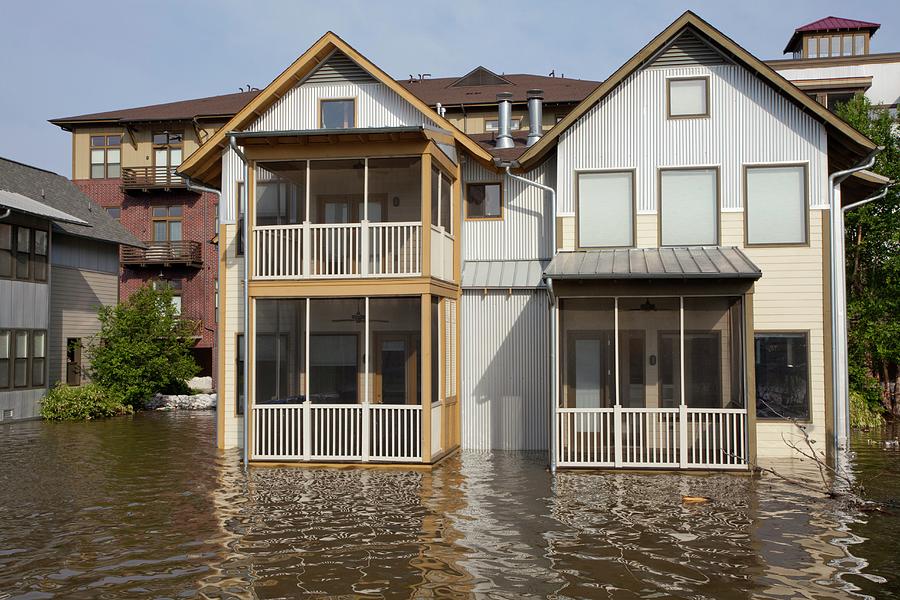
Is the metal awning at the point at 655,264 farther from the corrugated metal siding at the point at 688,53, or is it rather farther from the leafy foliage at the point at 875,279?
the leafy foliage at the point at 875,279

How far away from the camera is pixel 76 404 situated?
29.3 meters

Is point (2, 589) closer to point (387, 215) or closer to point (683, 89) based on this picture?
point (387, 215)

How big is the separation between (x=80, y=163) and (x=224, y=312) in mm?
29766

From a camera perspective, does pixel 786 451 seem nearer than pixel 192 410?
Yes

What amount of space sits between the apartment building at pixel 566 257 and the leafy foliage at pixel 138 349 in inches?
502

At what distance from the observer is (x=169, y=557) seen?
10.8 metres

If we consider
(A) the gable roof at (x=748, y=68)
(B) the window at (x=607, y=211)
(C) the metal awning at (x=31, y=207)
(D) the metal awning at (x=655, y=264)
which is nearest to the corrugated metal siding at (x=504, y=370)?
(B) the window at (x=607, y=211)

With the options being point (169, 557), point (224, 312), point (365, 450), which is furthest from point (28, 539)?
point (224, 312)

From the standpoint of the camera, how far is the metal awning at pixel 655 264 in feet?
54.0

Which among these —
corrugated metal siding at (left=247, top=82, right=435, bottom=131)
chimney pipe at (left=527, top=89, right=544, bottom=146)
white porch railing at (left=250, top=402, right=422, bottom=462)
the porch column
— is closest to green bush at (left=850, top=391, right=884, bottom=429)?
chimney pipe at (left=527, top=89, right=544, bottom=146)

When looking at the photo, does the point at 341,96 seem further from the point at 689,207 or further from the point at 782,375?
the point at 782,375

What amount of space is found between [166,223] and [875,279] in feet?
104

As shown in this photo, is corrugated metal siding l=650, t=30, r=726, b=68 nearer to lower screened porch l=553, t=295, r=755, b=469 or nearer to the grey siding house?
lower screened porch l=553, t=295, r=755, b=469

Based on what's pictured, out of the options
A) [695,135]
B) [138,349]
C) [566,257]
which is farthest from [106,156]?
[695,135]
